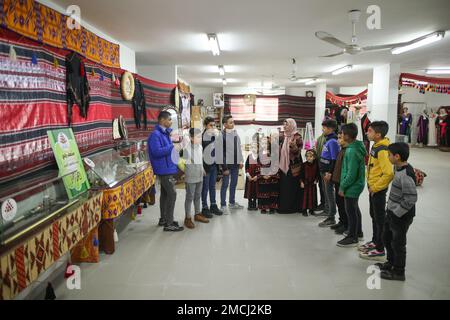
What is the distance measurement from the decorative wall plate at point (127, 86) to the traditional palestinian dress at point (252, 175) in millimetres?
2179

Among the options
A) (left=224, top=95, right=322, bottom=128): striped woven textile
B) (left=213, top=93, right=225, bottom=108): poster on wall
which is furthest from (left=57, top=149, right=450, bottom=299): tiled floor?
(left=224, top=95, right=322, bottom=128): striped woven textile

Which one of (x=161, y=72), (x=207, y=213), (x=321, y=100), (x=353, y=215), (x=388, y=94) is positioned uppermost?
(x=161, y=72)

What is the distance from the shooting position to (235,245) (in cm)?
366

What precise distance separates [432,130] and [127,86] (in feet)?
44.5

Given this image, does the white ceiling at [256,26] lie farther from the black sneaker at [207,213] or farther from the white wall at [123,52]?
the black sneaker at [207,213]

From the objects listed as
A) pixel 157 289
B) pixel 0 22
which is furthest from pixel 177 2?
pixel 157 289

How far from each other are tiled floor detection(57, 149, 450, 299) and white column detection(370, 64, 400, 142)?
4.20m

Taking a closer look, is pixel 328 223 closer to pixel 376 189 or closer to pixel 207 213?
pixel 376 189

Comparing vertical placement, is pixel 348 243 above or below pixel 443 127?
below

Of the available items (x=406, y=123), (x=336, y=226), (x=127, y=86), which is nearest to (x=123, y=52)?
(x=127, y=86)

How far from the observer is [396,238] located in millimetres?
2793

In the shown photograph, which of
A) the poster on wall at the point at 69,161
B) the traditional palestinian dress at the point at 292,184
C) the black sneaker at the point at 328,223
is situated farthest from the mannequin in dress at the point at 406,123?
the poster on wall at the point at 69,161
